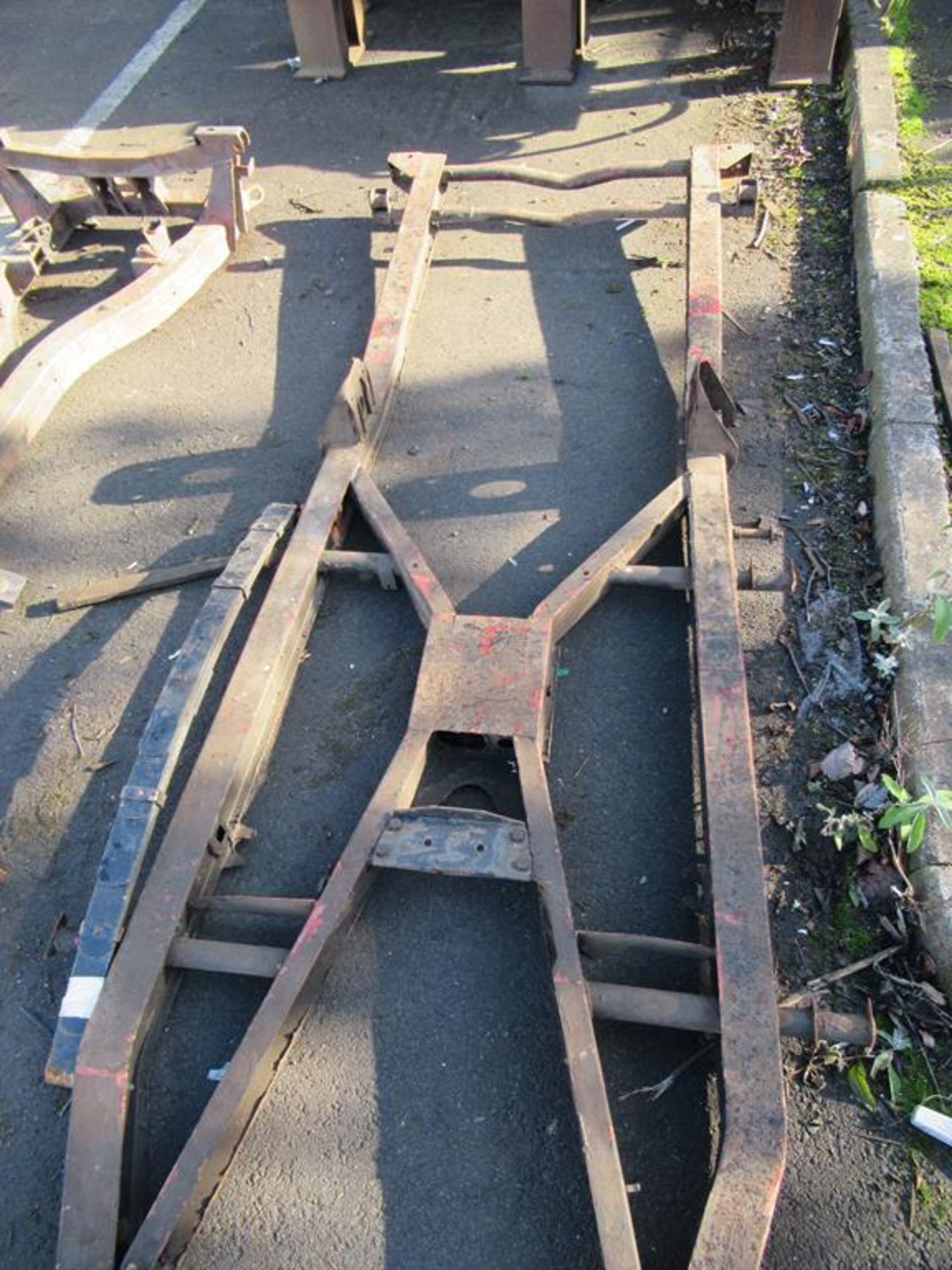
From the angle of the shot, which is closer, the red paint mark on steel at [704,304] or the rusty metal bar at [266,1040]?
the rusty metal bar at [266,1040]

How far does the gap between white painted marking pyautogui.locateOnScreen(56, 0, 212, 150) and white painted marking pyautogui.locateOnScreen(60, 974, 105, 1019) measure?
5.30m

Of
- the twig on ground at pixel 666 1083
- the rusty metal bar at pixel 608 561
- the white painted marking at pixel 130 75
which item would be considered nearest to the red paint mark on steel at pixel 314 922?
the twig on ground at pixel 666 1083

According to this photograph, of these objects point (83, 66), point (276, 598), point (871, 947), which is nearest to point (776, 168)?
point (276, 598)

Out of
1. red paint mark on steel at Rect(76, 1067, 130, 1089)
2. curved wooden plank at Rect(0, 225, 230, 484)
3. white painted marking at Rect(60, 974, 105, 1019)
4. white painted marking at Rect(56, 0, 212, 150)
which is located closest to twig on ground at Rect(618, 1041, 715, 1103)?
red paint mark on steel at Rect(76, 1067, 130, 1089)

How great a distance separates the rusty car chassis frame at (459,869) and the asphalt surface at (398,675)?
→ 171mm

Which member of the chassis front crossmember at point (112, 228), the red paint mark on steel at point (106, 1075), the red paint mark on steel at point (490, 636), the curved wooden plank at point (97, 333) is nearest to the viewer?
the red paint mark on steel at point (106, 1075)

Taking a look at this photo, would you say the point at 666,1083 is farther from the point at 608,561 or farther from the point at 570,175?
the point at 570,175

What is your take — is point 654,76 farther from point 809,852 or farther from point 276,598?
point 809,852

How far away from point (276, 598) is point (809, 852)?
1766 millimetres

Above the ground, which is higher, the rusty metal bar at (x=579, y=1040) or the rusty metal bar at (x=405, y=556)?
the rusty metal bar at (x=405, y=556)

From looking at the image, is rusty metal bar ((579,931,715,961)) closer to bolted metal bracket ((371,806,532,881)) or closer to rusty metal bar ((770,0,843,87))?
bolted metal bracket ((371,806,532,881))

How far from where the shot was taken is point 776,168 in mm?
5035

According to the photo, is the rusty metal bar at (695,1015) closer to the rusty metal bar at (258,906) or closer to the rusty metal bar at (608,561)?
the rusty metal bar at (258,906)

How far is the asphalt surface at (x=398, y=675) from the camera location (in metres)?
2.16
